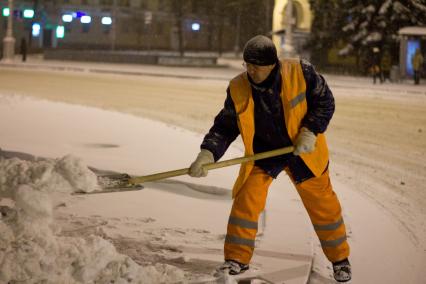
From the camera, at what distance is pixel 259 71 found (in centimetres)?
429

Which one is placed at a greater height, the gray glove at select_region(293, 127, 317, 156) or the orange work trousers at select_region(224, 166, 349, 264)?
the gray glove at select_region(293, 127, 317, 156)

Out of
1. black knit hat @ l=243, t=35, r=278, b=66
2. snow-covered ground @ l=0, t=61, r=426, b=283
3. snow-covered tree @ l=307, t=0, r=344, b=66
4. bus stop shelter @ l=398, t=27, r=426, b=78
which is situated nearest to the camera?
black knit hat @ l=243, t=35, r=278, b=66

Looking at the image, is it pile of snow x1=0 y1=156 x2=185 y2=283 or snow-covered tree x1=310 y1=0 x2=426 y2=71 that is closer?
pile of snow x1=0 y1=156 x2=185 y2=283

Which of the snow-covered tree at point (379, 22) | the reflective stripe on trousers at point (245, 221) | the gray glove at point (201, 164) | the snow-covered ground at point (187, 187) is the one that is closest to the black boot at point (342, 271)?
the snow-covered ground at point (187, 187)

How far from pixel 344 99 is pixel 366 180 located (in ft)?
35.9

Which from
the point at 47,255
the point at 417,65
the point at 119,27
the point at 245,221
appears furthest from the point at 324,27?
the point at 47,255

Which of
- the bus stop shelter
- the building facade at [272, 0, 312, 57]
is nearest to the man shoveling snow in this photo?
the bus stop shelter

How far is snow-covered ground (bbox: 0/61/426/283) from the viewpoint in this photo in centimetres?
488

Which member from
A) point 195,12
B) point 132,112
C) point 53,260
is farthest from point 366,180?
Result: point 195,12

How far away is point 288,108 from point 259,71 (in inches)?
11.4

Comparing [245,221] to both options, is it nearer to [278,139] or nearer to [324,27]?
[278,139]

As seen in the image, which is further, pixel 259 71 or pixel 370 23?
pixel 370 23

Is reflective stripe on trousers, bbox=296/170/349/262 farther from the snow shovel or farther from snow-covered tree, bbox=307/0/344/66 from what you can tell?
snow-covered tree, bbox=307/0/344/66

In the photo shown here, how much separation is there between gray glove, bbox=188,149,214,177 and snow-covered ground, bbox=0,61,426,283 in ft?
1.95
